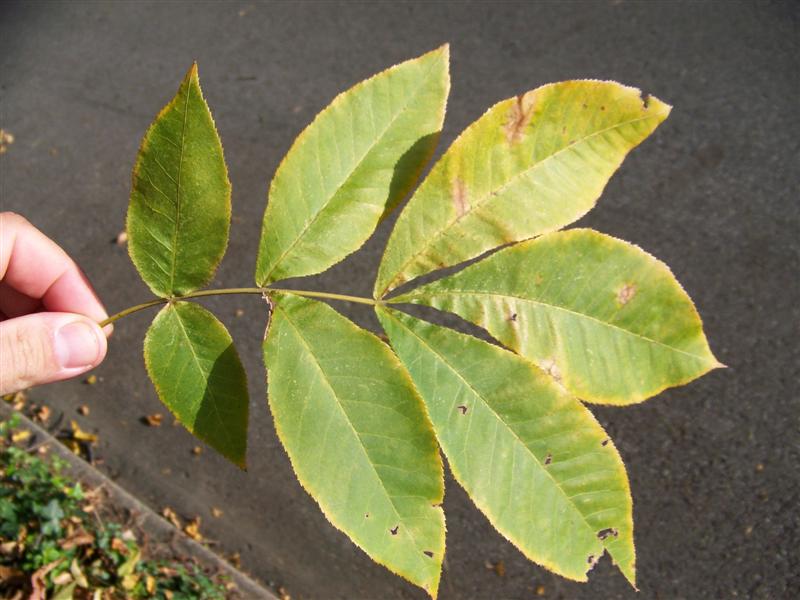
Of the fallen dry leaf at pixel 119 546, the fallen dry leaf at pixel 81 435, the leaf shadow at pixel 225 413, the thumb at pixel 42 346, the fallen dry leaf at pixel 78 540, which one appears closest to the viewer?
the leaf shadow at pixel 225 413

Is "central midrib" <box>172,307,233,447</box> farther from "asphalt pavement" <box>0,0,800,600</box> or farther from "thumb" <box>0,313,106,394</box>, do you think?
"asphalt pavement" <box>0,0,800,600</box>

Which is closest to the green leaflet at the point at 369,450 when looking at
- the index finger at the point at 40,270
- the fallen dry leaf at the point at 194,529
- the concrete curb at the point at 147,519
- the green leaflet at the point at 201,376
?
the green leaflet at the point at 201,376

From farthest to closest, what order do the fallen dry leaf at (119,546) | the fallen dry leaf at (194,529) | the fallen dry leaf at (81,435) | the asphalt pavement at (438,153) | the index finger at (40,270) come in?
the fallen dry leaf at (81,435)
the fallen dry leaf at (194,529)
the asphalt pavement at (438,153)
the fallen dry leaf at (119,546)
the index finger at (40,270)

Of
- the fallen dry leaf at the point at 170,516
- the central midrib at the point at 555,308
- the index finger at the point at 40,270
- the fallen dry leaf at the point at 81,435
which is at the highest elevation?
the central midrib at the point at 555,308

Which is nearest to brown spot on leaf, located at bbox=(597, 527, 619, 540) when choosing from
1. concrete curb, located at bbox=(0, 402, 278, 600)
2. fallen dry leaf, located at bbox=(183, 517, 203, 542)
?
concrete curb, located at bbox=(0, 402, 278, 600)

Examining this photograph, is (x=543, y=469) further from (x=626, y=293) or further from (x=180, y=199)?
(x=180, y=199)

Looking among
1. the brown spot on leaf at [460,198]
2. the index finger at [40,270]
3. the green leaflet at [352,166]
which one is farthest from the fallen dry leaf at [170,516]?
the brown spot on leaf at [460,198]

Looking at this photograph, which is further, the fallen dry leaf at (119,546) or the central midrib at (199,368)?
the fallen dry leaf at (119,546)

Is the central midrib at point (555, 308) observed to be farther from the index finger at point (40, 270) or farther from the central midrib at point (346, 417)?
the index finger at point (40, 270)

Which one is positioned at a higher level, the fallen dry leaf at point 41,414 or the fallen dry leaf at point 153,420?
the fallen dry leaf at point 41,414
